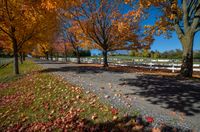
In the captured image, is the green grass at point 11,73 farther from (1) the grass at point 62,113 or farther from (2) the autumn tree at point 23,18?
(1) the grass at point 62,113

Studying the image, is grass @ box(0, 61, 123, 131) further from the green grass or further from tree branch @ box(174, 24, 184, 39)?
tree branch @ box(174, 24, 184, 39)

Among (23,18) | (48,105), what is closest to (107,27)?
(23,18)

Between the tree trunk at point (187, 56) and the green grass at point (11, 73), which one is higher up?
the tree trunk at point (187, 56)

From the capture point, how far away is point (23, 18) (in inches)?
599

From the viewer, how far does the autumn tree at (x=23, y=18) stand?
14441 mm

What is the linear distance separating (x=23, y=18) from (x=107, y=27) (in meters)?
8.84

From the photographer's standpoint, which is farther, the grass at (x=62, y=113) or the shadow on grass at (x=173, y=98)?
the shadow on grass at (x=173, y=98)

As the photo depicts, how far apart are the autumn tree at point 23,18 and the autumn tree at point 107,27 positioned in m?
3.79

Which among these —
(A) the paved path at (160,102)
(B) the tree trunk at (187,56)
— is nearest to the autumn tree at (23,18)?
(A) the paved path at (160,102)

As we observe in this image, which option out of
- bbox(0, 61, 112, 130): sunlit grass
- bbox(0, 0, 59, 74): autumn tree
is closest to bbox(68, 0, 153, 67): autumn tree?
bbox(0, 0, 59, 74): autumn tree

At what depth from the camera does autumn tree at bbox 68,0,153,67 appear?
1967cm

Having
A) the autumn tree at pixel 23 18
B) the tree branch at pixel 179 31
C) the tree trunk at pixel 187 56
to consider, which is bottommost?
the tree trunk at pixel 187 56

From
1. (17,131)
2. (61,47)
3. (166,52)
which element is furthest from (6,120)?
(166,52)

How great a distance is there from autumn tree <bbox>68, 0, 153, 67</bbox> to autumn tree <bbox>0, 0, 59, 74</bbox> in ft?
12.4
